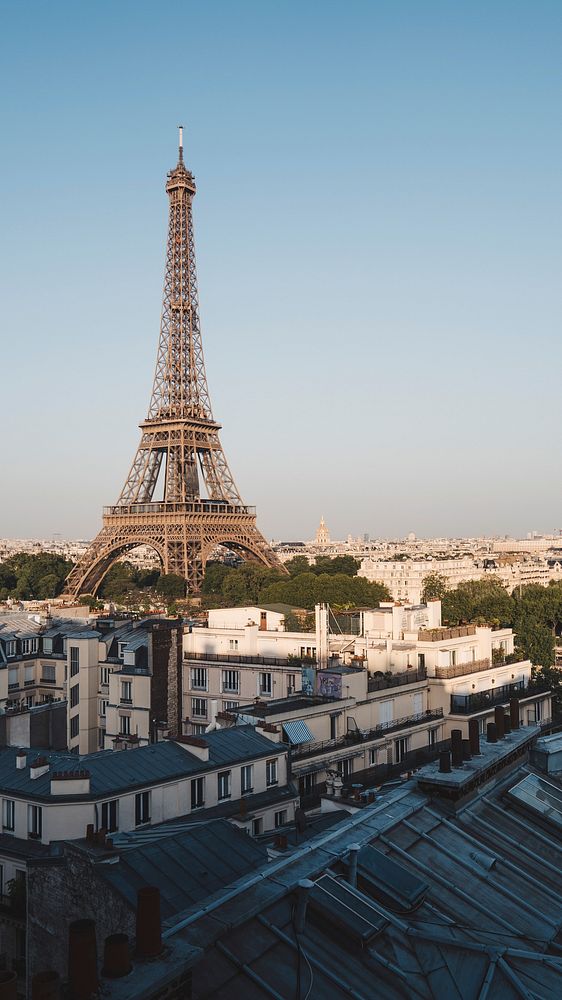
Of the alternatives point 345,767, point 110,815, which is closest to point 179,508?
point 345,767

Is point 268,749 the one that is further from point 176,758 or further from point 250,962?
point 250,962

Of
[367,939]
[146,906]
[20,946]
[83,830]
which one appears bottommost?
[20,946]

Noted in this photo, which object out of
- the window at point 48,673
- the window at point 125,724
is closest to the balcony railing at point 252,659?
the window at point 125,724

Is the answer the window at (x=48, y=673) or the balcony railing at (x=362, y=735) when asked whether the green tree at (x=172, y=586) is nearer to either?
the window at (x=48, y=673)

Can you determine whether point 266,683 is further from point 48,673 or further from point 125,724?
point 48,673

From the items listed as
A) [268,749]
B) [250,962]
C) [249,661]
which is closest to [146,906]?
[250,962]

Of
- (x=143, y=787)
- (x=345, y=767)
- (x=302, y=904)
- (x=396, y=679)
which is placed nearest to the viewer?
(x=302, y=904)
